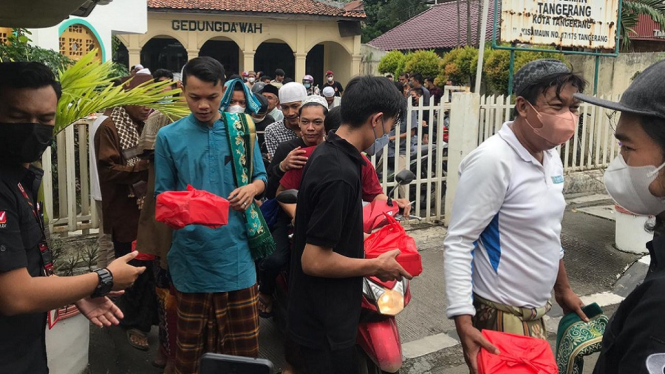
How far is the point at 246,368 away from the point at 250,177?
6.14 ft

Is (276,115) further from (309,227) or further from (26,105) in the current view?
(26,105)

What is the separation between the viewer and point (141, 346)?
12.7 ft

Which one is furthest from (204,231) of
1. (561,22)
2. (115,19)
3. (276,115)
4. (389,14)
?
(389,14)

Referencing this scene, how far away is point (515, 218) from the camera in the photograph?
225cm

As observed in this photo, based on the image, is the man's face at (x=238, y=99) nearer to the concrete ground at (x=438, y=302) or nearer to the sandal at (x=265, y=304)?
the sandal at (x=265, y=304)

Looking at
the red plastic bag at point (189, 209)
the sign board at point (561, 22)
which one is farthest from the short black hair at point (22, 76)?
the sign board at point (561, 22)

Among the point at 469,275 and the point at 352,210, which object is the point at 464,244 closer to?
the point at 469,275

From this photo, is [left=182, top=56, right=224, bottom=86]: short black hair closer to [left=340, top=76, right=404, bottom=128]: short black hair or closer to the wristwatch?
[left=340, top=76, right=404, bottom=128]: short black hair

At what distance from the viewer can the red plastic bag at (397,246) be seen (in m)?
2.56

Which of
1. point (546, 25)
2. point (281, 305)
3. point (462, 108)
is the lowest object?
point (281, 305)

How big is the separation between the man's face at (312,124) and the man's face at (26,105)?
2.07m

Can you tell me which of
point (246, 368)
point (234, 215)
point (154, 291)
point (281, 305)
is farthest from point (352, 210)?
point (154, 291)

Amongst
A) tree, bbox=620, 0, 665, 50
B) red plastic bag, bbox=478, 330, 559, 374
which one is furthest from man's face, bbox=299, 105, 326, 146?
tree, bbox=620, 0, 665, 50

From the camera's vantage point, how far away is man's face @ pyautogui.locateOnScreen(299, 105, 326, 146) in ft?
12.5
